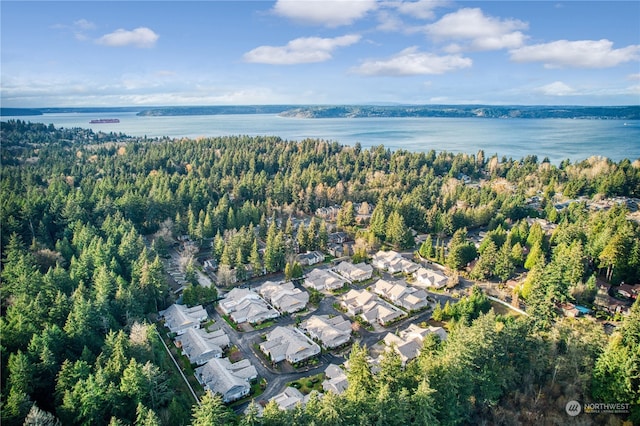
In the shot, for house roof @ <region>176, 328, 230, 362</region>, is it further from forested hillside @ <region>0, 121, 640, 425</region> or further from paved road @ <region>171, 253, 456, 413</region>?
forested hillside @ <region>0, 121, 640, 425</region>

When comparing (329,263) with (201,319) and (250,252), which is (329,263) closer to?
(250,252)

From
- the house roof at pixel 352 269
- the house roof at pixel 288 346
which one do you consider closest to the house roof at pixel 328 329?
the house roof at pixel 288 346

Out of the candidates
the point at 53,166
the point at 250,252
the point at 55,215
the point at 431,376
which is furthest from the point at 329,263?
the point at 53,166

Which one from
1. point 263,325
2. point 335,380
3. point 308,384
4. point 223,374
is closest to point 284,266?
point 263,325

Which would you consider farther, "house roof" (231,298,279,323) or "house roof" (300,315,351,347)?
"house roof" (231,298,279,323)

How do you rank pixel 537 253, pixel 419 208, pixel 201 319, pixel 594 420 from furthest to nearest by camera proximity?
pixel 419 208, pixel 537 253, pixel 201 319, pixel 594 420

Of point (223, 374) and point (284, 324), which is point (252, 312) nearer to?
point (284, 324)

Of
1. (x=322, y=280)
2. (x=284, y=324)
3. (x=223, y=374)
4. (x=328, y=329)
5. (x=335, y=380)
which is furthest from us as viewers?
(x=322, y=280)

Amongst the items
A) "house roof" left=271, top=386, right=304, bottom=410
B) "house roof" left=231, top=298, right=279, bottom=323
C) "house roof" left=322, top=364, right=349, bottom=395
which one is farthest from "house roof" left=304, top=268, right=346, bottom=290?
"house roof" left=271, top=386, right=304, bottom=410
